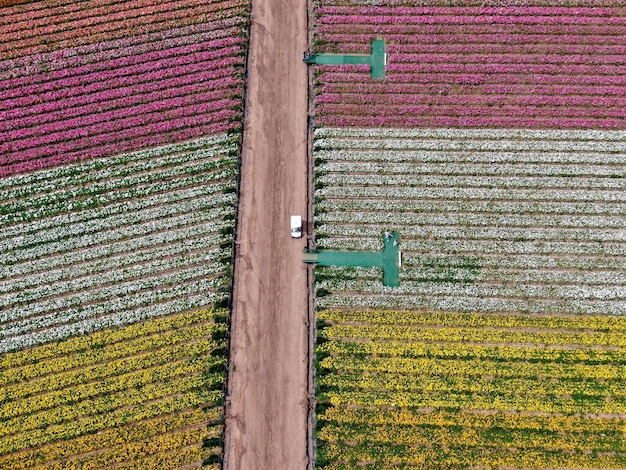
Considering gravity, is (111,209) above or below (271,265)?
above

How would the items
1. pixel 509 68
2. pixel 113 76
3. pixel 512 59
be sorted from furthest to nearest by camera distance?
pixel 512 59
pixel 113 76
pixel 509 68

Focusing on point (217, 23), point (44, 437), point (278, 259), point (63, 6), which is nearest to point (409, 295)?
point (278, 259)

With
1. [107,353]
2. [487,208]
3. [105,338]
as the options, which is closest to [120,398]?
[107,353]

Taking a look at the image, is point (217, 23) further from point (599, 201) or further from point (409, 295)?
point (599, 201)

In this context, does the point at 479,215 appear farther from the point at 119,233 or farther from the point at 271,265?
the point at 119,233

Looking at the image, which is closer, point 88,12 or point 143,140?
point 143,140

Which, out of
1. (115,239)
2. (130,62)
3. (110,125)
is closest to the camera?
(115,239)
